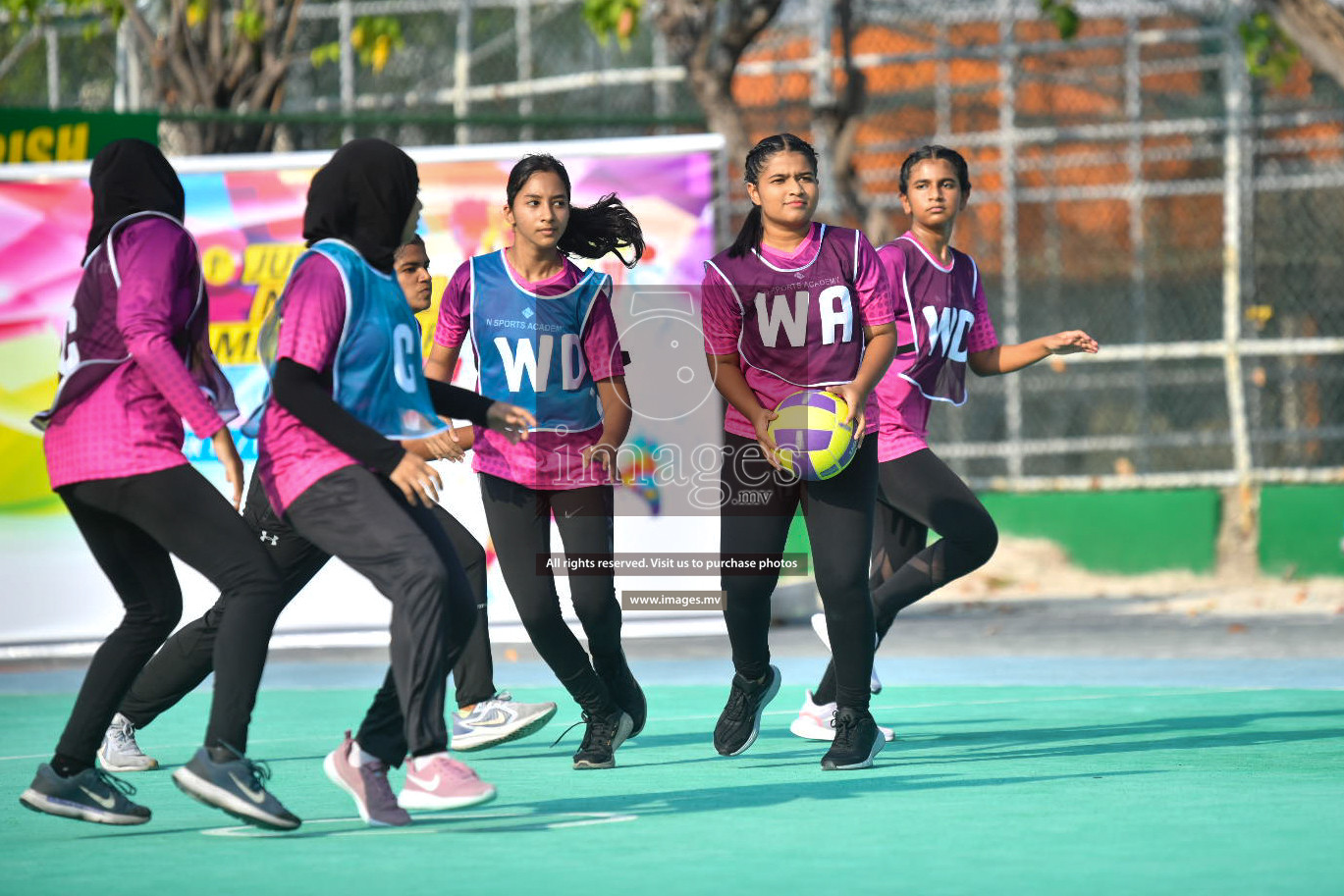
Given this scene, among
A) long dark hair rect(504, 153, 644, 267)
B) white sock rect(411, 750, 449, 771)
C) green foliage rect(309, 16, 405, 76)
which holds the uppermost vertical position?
green foliage rect(309, 16, 405, 76)

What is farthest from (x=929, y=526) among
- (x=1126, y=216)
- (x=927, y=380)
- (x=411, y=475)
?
(x=1126, y=216)

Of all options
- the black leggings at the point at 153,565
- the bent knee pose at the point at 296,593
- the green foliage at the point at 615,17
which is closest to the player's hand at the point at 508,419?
the black leggings at the point at 153,565

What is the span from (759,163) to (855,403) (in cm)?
96

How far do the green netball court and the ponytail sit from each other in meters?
1.90

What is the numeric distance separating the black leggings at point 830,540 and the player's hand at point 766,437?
0.43 ft

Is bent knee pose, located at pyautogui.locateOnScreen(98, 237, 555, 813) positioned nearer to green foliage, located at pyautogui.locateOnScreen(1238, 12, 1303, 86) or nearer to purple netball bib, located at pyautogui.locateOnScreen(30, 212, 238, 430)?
purple netball bib, located at pyautogui.locateOnScreen(30, 212, 238, 430)

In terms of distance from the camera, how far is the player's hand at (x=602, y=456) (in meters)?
7.04

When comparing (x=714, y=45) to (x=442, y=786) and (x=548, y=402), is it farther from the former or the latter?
(x=442, y=786)

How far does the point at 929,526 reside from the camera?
309 inches

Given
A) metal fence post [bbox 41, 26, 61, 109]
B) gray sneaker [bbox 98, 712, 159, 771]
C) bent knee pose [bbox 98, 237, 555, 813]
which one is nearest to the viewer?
bent knee pose [bbox 98, 237, 555, 813]

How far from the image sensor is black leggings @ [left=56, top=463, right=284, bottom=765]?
18.7 ft

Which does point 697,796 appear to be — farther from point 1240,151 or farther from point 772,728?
point 1240,151

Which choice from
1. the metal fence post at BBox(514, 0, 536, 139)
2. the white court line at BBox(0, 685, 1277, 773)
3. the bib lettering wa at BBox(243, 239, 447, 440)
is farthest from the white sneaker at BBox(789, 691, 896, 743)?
the metal fence post at BBox(514, 0, 536, 139)

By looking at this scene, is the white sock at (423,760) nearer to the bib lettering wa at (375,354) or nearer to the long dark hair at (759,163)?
the bib lettering wa at (375,354)
